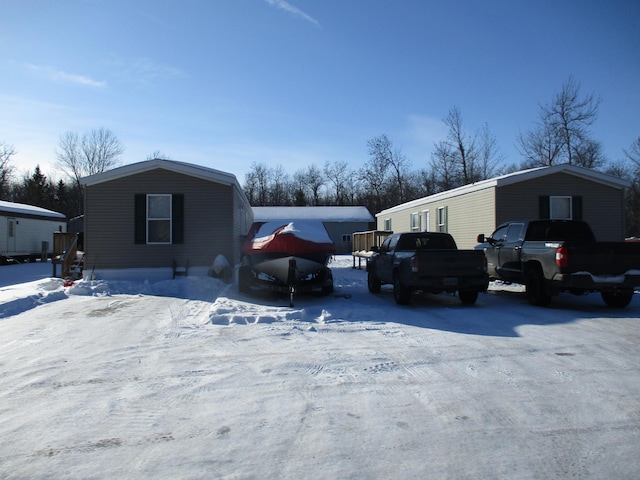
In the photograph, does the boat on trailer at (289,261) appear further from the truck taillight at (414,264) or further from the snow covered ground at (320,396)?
the truck taillight at (414,264)

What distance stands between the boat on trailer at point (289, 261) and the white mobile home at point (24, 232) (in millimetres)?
19912

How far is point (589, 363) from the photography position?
5672 mm

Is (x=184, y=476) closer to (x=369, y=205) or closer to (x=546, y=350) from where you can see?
(x=546, y=350)

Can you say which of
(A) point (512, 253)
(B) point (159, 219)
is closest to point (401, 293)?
(A) point (512, 253)

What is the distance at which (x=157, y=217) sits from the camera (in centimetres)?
1442

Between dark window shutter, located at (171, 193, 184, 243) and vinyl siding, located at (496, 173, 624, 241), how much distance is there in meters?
9.85

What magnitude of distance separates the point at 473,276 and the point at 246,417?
6.88 metres

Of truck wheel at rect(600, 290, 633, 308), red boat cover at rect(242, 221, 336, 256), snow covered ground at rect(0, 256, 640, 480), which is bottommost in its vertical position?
snow covered ground at rect(0, 256, 640, 480)

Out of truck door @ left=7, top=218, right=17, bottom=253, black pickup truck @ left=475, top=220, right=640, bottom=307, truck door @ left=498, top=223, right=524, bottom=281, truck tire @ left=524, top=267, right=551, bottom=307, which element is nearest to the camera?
black pickup truck @ left=475, top=220, right=640, bottom=307

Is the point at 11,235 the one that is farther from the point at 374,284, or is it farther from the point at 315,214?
the point at 315,214

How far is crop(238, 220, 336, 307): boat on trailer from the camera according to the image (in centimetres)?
1031

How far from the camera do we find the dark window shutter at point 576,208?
1612 centimetres

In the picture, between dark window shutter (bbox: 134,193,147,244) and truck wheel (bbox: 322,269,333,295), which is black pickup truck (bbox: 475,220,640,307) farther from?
dark window shutter (bbox: 134,193,147,244)

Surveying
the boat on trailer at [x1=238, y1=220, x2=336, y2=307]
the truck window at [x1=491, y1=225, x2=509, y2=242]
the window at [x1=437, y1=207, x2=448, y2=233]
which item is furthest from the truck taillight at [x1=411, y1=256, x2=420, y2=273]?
the window at [x1=437, y1=207, x2=448, y2=233]
